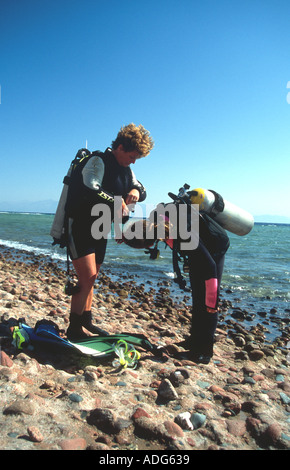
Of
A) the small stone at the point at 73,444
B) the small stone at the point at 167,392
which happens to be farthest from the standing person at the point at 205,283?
the small stone at the point at 73,444

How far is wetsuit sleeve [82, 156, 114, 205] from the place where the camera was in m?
3.68

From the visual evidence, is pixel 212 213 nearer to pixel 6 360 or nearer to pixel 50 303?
pixel 6 360

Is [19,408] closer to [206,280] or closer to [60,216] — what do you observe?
[60,216]

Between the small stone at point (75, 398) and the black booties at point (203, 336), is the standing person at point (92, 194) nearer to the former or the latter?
the small stone at point (75, 398)

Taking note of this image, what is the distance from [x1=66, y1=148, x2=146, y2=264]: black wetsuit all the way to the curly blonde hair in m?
0.24

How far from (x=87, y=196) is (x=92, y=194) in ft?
0.37

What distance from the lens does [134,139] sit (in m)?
3.96

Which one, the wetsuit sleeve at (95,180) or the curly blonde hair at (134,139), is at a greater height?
the curly blonde hair at (134,139)

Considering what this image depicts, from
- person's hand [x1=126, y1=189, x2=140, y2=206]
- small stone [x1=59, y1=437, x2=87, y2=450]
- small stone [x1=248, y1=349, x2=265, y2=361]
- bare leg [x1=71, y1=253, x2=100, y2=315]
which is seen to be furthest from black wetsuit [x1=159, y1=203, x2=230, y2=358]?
small stone [x1=59, y1=437, x2=87, y2=450]

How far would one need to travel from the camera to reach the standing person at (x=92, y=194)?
3.79 m

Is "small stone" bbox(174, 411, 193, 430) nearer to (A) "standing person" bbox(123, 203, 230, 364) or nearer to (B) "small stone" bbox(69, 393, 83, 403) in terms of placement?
(B) "small stone" bbox(69, 393, 83, 403)

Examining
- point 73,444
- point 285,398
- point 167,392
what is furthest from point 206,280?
point 73,444

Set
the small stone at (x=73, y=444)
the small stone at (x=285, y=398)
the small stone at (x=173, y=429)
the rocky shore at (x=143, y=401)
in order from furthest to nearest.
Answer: the small stone at (x=285, y=398)
the small stone at (x=173, y=429)
the rocky shore at (x=143, y=401)
the small stone at (x=73, y=444)

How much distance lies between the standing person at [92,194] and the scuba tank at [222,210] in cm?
92
